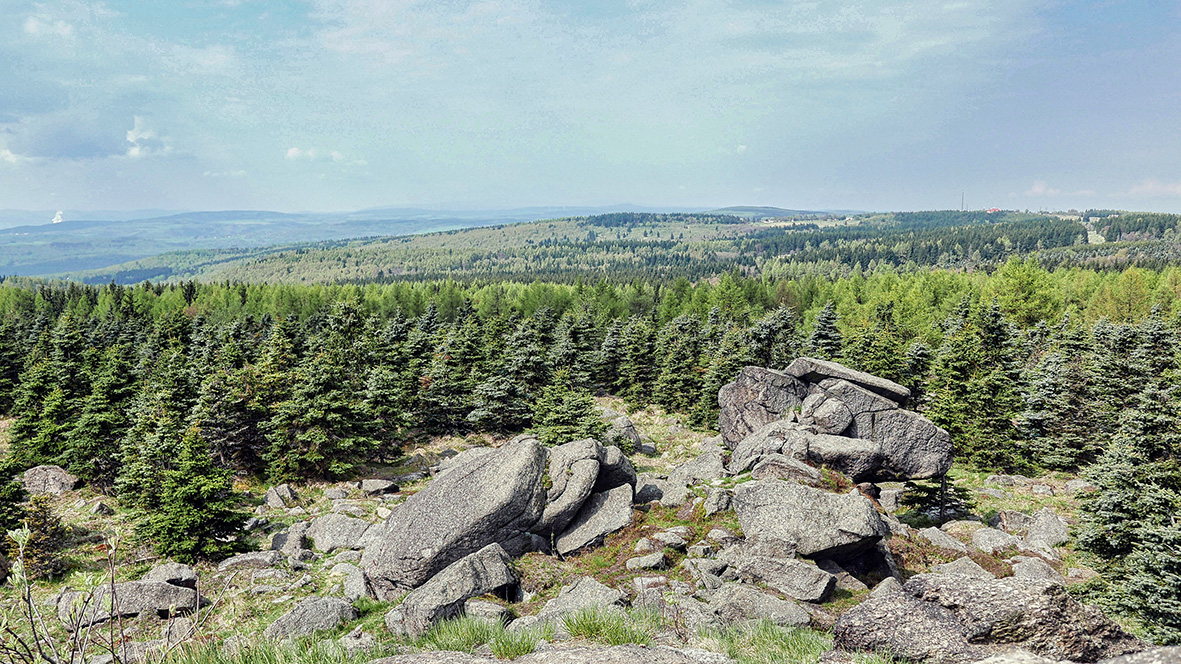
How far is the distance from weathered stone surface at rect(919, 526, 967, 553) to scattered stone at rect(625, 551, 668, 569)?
9.92 meters

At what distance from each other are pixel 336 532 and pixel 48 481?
68.2 feet

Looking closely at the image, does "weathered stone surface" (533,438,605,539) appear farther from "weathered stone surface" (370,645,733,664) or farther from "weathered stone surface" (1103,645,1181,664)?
"weathered stone surface" (1103,645,1181,664)

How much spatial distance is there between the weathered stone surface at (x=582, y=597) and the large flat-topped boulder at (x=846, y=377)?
23.1 metres

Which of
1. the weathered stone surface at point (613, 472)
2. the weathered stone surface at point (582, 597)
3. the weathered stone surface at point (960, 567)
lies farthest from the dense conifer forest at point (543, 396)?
the weathered stone surface at point (582, 597)

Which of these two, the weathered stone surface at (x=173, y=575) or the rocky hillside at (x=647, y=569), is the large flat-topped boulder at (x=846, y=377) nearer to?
the rocky hillside at (x=647, y=569)

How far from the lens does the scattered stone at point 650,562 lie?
660 inches

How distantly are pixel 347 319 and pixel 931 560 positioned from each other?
219 ft

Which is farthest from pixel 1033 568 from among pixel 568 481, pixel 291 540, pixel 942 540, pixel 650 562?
pixel 291 540

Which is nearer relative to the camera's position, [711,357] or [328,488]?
[328,488]

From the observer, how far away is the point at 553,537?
1936cm

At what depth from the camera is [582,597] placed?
1450 cm

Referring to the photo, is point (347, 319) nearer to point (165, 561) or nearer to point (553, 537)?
point (165, 561)

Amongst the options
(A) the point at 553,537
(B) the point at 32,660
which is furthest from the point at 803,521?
(B) the point at 32,660

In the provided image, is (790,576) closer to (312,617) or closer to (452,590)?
(452,590)
